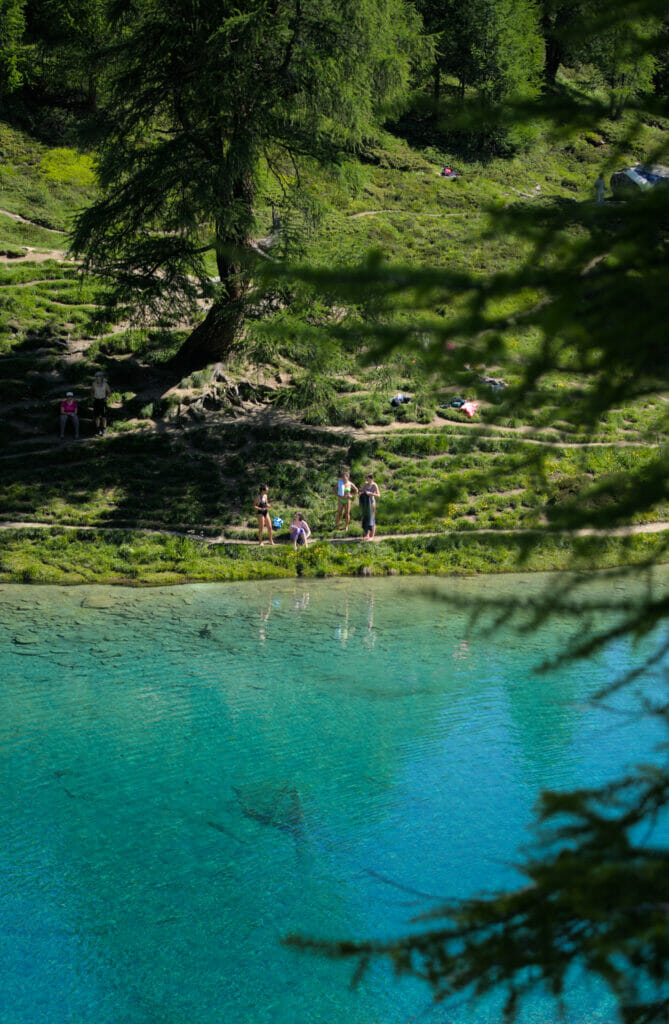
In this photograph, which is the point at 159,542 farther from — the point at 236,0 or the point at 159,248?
the point at 236,0

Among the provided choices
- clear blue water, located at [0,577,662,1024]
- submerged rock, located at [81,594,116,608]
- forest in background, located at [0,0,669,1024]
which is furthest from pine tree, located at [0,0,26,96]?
clear blue water, located at [0,577,662,1024]

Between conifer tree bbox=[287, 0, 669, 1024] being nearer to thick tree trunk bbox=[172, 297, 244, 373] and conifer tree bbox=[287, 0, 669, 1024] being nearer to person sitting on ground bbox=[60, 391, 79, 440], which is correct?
person sitting on ground bbox=[60, 391, 79, 440]

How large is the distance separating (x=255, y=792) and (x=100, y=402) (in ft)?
51.5

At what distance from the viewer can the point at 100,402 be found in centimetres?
2420

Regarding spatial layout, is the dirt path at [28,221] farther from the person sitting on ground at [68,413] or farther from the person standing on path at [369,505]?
the person standing on path at [369,505]

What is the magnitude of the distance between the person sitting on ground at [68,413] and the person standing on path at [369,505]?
766 cm

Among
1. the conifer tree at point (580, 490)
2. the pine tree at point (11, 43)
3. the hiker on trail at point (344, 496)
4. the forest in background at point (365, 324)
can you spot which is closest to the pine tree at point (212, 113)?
the forest in background at point (365, 324)

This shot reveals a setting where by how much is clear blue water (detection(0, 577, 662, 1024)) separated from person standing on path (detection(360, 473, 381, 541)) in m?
5.16

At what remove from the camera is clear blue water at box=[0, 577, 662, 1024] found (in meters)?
7.79

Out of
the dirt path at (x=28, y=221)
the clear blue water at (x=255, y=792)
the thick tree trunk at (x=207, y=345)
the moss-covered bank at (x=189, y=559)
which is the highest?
the dirt path at (x=28, y=221)

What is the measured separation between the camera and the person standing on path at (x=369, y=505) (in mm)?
21484

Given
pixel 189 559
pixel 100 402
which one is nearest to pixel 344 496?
pixel 189 559

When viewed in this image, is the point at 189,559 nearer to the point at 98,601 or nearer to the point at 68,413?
the point at 98,601

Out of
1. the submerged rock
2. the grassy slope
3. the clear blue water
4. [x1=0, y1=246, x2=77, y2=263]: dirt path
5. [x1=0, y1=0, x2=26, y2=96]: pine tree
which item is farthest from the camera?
[x1=0, y1=0, x2=26, y2=96]: pine tree
